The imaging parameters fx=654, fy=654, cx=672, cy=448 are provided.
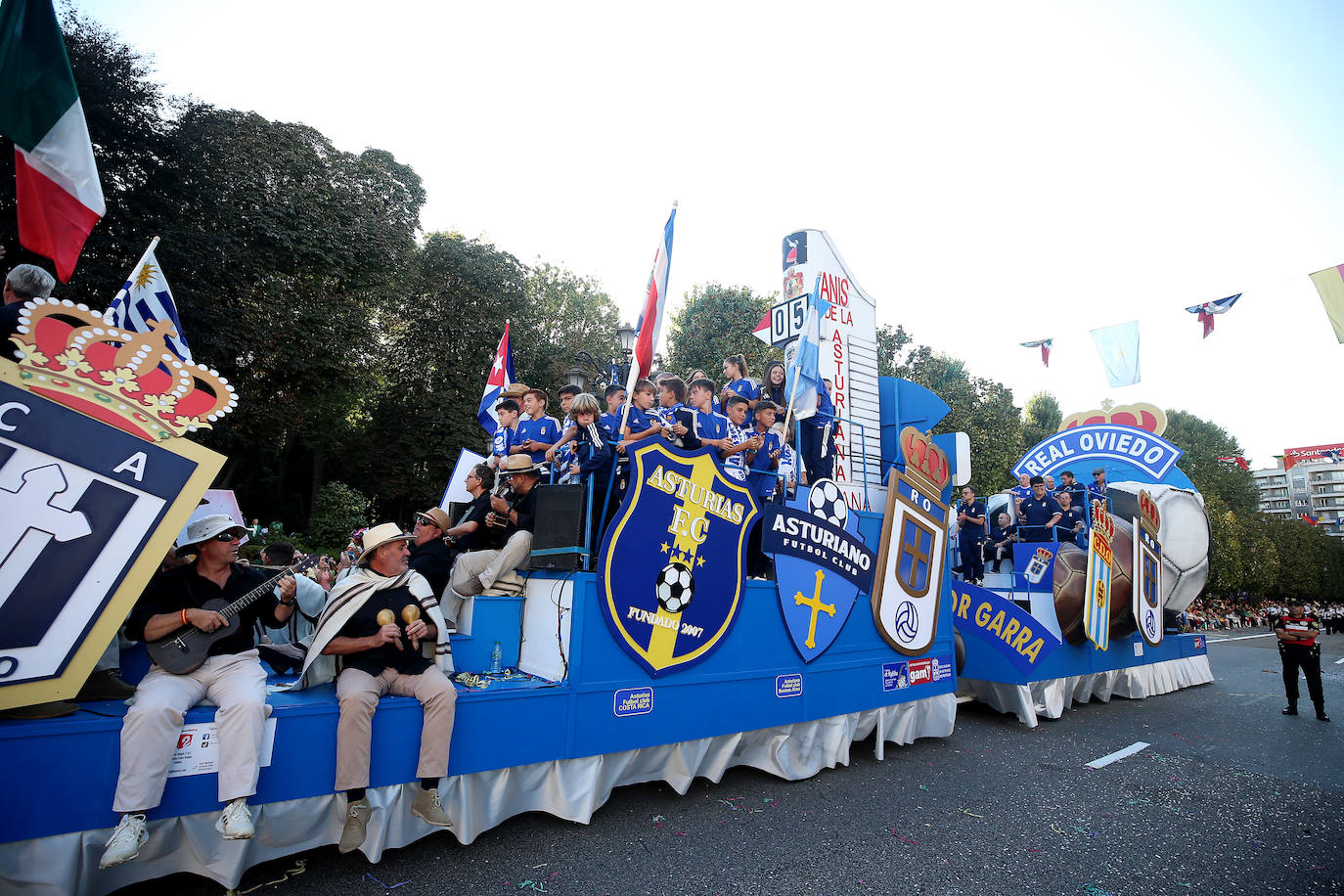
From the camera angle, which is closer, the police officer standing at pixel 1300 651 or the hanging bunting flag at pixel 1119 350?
the police officer standing at pixel 1300 651

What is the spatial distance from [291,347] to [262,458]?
7163mm

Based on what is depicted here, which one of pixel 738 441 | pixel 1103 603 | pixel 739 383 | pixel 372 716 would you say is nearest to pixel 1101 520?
pixel 1103 603

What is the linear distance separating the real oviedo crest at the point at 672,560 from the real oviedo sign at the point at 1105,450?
11.7 metres

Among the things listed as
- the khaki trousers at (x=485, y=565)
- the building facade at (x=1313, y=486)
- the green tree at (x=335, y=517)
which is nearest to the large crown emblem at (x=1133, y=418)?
the khaki trousers at (x=485, y=565)

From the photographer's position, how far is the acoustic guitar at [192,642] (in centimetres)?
330

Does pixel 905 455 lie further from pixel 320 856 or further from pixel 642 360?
pixel 320 856

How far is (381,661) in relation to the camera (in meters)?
3.77

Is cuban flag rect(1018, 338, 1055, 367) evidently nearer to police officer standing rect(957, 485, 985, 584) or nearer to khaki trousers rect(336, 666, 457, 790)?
police officer standing rect(957, 485, 985, 584)

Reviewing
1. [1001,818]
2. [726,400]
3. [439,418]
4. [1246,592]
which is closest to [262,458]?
[439,418]

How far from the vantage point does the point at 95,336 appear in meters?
3.09

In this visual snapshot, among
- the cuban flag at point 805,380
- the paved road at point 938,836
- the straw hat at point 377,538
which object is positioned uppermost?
the cuban flag at point 805,380

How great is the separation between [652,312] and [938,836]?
4314 mm

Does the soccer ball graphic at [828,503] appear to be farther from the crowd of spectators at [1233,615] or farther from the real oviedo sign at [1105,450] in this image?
the crowd of spectators at [1233,615]

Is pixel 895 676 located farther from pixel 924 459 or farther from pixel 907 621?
pixel 924 459
